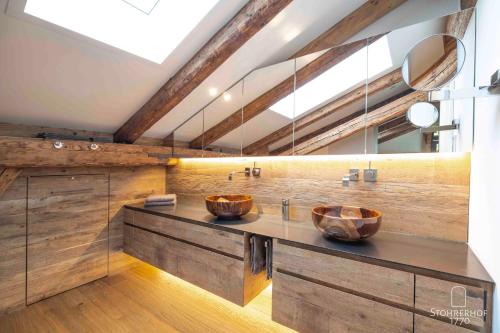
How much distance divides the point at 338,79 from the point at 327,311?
5.32ft

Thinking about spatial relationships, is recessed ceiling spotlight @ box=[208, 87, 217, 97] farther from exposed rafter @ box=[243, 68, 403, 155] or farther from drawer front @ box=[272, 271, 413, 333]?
drawer front @ box=[272, 271, 413, 333]

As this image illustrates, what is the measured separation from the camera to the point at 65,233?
2289 millimetres

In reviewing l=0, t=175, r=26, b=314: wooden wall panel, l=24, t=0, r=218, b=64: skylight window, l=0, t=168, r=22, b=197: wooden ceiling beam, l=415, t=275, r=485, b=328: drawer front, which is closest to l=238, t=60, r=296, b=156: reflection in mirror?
l=24, t=0, r=218, b=64: skylight window

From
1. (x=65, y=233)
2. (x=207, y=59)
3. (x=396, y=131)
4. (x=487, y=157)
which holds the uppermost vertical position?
(x=207, y=59)

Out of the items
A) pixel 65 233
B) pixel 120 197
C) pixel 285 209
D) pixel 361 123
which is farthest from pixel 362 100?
pixel 65 233

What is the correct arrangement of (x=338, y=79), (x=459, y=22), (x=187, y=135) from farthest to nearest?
1. (x=187, y=135)
2. (x=338, y=79)
3. (x=459, y=22)

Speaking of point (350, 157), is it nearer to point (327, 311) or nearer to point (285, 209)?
point (285, 209)

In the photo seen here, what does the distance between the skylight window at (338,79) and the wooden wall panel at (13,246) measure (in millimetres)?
2438

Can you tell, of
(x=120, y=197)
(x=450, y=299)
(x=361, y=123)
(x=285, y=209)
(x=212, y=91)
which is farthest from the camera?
(x=120, y=197)

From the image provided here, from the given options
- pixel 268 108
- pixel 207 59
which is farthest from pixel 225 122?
pixel 207 59

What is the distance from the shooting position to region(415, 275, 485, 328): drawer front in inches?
37.8

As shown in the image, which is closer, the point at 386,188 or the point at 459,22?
the point at 459,22

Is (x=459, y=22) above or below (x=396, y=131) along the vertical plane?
above

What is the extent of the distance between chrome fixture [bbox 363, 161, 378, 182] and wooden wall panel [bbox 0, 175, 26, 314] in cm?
294
